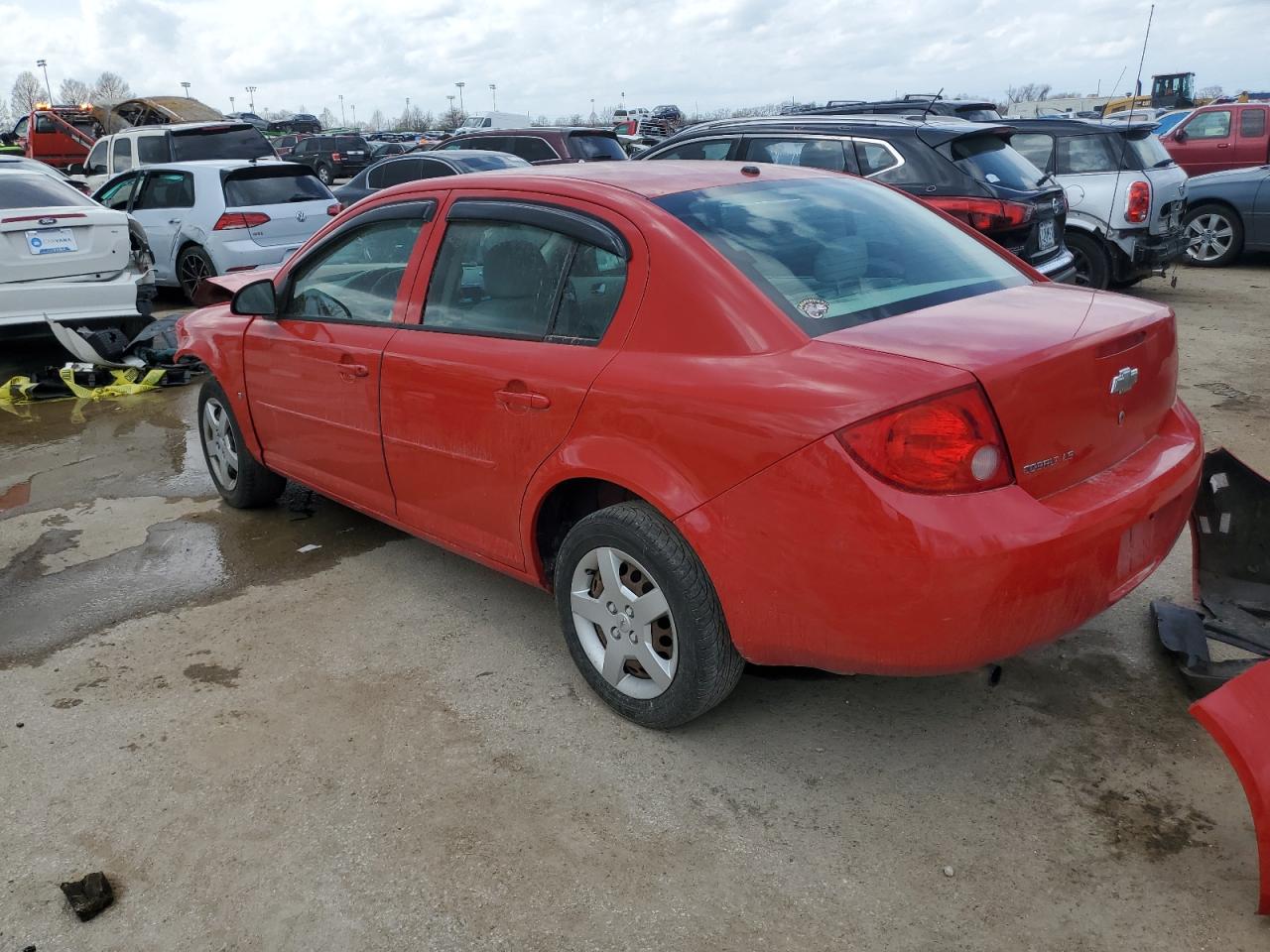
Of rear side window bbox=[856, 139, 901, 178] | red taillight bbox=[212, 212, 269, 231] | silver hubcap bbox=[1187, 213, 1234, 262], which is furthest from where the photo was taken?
silver hubcap bbox=[1187, 213, 1234, 262]

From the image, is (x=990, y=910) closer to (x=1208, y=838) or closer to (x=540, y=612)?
(x=1208, y=838)

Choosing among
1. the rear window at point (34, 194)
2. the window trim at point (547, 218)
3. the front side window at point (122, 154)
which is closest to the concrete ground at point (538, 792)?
the window trim at point (547, 218)

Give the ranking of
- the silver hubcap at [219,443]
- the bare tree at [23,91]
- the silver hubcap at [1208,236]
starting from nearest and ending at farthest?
the silver hubcap at [219,443] < the silver hubcap at [1208,236] < the bare tree at [23,91]

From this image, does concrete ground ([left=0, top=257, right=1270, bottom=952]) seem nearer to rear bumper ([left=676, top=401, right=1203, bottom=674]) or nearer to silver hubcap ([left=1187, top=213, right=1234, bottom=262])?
rear bumper ([left=676, top=401, right=1203, bottom=674])

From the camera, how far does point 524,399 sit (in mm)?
3230

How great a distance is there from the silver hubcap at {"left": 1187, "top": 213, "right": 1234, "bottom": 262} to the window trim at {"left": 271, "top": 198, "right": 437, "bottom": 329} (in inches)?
429

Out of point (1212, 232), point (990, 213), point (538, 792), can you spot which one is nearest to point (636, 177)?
point (538, 792)

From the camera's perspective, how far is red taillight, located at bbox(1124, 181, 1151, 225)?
9234 millimetres

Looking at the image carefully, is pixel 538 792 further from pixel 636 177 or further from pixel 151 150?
pixel 151 150

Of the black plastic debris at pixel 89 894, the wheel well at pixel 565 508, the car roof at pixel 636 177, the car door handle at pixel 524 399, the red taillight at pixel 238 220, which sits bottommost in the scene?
the black plastic debris at pixel 89 894

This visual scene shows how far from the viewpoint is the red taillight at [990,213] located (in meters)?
7.36

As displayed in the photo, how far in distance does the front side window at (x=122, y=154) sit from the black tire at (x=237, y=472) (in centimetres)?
1096

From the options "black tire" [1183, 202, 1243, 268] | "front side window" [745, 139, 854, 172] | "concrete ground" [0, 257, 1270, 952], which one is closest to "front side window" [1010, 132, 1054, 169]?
"black tire" [1183, 202, 1243, 268]

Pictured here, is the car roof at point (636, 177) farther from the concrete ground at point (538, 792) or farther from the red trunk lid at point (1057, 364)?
the concrete ground at point (538, 792)
